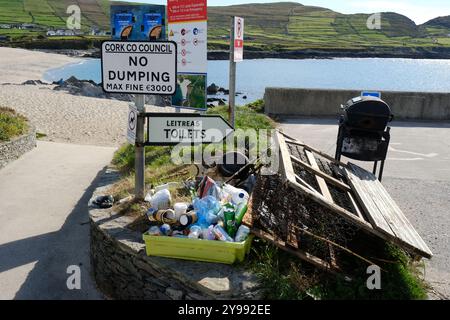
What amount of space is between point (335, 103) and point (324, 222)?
11.0 m

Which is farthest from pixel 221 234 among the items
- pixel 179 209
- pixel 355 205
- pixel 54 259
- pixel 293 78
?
pixel 293 78

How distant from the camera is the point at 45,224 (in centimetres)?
755

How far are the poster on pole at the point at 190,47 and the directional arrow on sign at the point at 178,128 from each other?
387cm

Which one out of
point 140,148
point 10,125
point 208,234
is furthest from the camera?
point 10,125

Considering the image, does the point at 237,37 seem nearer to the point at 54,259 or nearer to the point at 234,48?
the point at 234,48

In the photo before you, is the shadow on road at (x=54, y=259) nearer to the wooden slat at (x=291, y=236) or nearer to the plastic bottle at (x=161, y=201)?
the plastic bottle at (x=161, y=201)

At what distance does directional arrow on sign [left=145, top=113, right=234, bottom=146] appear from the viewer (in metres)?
5.61

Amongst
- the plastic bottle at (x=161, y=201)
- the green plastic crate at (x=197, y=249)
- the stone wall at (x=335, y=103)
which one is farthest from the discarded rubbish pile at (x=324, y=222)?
the stone wall at (x=335, y=103)

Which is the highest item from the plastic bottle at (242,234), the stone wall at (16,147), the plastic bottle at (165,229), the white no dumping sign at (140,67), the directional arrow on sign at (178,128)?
the white no dumping sign at (140,67)

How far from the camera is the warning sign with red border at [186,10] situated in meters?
9.01

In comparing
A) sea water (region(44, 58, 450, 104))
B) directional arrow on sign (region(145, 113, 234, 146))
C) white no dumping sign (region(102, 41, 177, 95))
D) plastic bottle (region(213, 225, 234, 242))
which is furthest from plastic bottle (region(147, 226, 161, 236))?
sea water (region(44, 58, 450, 104))

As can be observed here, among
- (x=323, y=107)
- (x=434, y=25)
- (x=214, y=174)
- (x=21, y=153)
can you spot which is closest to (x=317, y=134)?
(x=323, y=107)

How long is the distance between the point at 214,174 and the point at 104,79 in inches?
84.1
